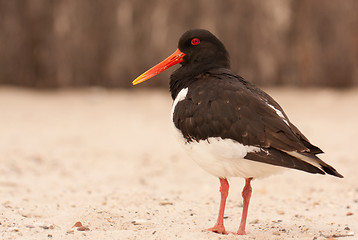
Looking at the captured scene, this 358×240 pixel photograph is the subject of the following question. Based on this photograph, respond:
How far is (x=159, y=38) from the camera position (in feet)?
34.5

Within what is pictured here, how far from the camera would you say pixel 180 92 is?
4.09 meters

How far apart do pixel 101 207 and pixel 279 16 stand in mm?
6896

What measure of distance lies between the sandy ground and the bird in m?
0.48

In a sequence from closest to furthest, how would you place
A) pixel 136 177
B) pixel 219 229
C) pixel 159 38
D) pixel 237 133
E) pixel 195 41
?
1. pixel 237 133
2. pixel 219 229
3. pixel 195 41
4. pixel 136 177
5. pixel 159 38

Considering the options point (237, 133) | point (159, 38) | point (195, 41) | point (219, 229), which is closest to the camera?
point (237, 133)

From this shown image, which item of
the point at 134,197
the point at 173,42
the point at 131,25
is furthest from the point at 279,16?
the point at 134,197

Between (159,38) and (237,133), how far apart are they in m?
7.14

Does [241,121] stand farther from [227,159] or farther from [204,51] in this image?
[204,51]

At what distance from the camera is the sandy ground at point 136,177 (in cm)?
406

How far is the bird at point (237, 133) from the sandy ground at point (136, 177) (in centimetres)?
48

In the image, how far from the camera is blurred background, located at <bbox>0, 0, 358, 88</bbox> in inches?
409

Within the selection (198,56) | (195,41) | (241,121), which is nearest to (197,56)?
(198,56)

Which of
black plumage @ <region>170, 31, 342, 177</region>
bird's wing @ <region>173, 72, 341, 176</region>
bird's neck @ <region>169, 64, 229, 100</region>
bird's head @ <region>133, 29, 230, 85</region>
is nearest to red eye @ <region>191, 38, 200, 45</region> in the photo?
bird's head @ <region>133, 29, 230, 85</region>

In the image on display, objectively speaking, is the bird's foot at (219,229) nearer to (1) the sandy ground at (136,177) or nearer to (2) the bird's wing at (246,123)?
(1) the sandy ground at (136,177)
